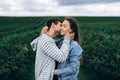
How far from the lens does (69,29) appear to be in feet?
17.9

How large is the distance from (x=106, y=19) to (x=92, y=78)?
110 feet

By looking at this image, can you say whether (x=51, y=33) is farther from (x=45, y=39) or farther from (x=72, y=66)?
(x=72, y=66)

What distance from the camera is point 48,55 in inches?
210

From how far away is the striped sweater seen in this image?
5.29 meters

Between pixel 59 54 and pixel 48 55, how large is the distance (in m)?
0.14

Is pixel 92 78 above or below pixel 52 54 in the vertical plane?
below

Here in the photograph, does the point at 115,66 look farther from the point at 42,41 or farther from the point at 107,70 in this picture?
the point at 42,41

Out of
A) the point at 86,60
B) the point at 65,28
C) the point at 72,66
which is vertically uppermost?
the point at 65,28

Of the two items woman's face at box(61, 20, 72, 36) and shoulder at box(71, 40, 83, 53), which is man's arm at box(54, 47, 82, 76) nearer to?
shoulder at box(71, 40, 83, 53)

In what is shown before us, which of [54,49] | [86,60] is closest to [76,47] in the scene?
[54,49]

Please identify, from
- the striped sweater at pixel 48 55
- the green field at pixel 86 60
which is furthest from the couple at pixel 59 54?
the green field at pixel 86 60

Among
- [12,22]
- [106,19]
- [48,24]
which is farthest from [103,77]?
[106,19]

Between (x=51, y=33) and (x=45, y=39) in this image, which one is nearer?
(x=45, y=39)

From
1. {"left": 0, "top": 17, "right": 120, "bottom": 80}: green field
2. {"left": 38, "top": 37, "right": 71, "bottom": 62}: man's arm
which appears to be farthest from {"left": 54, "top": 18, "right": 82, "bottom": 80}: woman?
{"left": 0, "top": 17, "right": 120, "bottom": 80}: green field
